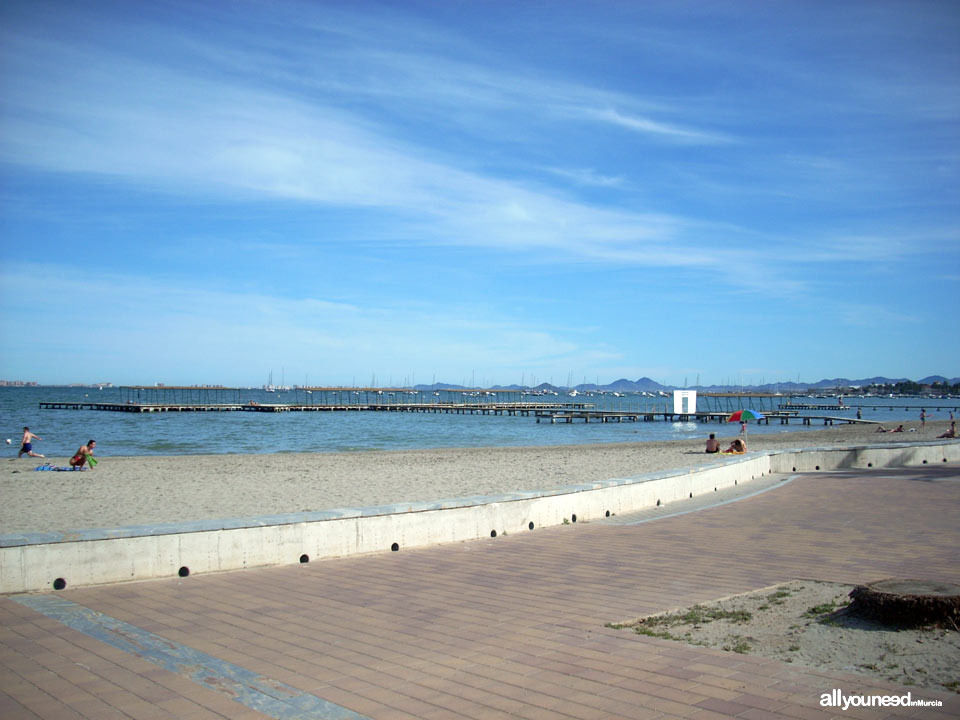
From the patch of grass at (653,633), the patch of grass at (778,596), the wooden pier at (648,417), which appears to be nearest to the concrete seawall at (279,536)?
the patch of grass at (653,633)

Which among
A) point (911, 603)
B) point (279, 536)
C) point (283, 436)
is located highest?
point (911, 603)

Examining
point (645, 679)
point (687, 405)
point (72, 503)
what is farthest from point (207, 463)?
point (687, 405)

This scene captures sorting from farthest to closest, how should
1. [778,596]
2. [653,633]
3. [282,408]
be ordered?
[282,408] → [778,596] → [653,633]

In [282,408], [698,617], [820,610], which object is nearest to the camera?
[698,617]

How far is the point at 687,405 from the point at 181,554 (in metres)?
71.2

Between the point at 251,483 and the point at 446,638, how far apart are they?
50.9 ft

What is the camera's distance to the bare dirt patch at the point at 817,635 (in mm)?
4449

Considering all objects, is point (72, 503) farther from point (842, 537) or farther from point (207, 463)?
point (842, 537)

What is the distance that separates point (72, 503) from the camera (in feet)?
50.4

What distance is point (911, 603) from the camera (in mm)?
5062

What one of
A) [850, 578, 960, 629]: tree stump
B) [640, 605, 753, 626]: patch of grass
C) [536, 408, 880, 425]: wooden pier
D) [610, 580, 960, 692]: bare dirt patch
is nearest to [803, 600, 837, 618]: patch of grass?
[610, 580, 960, 692]: bare dirt patch

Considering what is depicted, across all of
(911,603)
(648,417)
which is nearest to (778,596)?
(911,603)

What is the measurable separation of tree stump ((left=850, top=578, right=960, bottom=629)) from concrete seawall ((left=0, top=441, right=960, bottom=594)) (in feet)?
15.3

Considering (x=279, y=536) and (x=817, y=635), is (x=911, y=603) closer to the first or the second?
(x=817, y=635)
